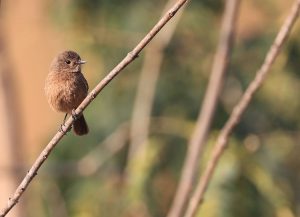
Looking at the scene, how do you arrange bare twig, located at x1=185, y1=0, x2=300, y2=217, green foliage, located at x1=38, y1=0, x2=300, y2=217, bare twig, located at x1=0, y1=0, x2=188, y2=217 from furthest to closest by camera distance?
1. green foliage, located at x1=38, y1=0, x2=300, y2=217
2. bare twig, located at x1=185, y1=0, x2=300, y2=217
3. bare twig, located at x1=0, y1=0, x2=188, y2=217

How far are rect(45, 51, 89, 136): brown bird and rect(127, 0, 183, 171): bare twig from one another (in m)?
1.91

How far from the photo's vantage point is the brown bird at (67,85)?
4.00 meters

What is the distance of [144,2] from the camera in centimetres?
699

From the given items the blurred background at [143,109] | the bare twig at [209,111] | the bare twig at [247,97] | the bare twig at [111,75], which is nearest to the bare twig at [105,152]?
the blurred background at [143,109]

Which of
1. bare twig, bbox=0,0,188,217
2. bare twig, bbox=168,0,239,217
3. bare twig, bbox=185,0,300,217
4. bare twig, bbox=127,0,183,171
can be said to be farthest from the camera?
bare twig, bbox=127,0,183,171

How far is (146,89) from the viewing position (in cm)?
643

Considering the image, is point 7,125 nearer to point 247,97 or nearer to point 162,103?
point 162,103

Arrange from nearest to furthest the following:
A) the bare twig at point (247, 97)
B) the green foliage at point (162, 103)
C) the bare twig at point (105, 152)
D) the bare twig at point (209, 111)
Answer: the bare twig at point (247, 97)
the bare twig at point (209, 111)
the green foliage at point (162, 103)
the bare twig at point (105, 152)

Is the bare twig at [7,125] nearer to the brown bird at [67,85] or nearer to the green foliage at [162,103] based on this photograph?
the green foliage at [162,103]

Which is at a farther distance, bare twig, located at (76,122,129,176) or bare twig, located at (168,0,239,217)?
bare twig, located at (76,122,129,176)

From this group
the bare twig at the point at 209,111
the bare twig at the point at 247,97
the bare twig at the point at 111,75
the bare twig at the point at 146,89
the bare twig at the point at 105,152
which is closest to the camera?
the bare twig at the point at 111,75

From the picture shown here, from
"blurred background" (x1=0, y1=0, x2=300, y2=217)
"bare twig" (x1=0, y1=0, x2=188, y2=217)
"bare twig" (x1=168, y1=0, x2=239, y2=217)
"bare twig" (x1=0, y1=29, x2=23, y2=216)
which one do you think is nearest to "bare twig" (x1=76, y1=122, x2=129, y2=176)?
"blurred background" (x1=0, y1=0, x2=300, y2=217)

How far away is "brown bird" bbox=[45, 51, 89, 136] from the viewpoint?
4.00m

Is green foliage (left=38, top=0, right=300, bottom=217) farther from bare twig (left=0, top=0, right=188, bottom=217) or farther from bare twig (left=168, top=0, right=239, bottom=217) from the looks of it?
bare twig (left=0, top=0, right=188, bottom=217)
